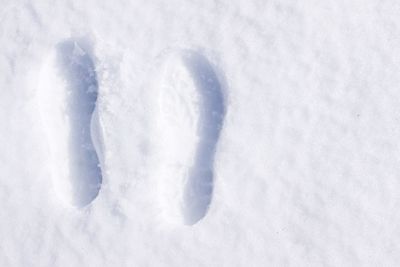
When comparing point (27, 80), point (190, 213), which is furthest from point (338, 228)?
point (27, 80)

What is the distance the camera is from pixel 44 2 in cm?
113

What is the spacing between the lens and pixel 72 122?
111 cm

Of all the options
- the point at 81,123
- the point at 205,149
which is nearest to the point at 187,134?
the point at 205,149

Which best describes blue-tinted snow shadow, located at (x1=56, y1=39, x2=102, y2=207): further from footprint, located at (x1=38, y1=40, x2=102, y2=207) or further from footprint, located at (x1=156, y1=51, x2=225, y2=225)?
footprint, located at (x1=156, y1=51, x2=225, y2=225)

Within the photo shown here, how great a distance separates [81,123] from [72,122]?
16 mm

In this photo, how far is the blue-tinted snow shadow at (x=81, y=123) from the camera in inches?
43.4

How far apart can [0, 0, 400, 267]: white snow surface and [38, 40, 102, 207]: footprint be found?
0.4 inches

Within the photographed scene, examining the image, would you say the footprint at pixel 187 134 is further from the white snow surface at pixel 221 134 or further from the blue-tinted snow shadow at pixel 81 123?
the blue-tinted snow shadow at pixel 81 123

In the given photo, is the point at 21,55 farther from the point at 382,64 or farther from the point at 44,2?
the point at 382,64

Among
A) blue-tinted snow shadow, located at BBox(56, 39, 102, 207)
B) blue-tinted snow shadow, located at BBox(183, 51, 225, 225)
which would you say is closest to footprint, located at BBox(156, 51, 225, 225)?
blue-tinted snow shadow, located at BBox(183, 51, 225, 225)

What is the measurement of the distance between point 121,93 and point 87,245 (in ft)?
0.87

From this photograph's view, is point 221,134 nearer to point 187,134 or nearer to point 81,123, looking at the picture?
point 187,134

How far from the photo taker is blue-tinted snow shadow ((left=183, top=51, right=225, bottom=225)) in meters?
1.04

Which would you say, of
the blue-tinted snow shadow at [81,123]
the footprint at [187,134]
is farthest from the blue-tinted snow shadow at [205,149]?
the blue-tinted snow shadow at [81,123]
